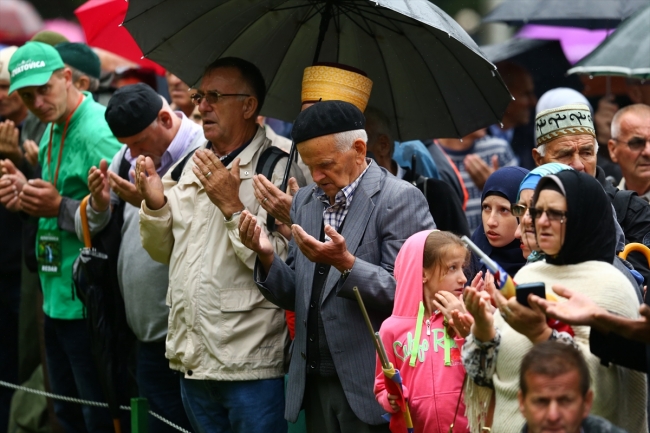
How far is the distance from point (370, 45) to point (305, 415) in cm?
200

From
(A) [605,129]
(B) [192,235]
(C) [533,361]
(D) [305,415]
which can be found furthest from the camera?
(A) [605,129]

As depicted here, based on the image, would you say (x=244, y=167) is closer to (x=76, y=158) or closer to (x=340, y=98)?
(x=340, y=98)

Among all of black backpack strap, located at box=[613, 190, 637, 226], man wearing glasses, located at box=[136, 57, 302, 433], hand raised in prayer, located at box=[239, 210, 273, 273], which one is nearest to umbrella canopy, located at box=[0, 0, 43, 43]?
man wearing glasses, located at box=[136, 57, 302, 433]

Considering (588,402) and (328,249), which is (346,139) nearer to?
(328,249)

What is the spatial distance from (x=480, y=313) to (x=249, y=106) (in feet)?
7.16

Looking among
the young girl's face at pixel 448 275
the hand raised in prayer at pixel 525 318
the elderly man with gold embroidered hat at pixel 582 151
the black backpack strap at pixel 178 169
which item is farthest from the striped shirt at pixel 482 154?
the hand raised in prayer at pixel 525 318

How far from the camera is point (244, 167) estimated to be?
5156mm

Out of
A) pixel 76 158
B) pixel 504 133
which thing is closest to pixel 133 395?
pixel 76 158

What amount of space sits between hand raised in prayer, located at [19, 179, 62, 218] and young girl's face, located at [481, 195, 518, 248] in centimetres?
290

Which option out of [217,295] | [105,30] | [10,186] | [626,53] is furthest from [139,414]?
[105,30]

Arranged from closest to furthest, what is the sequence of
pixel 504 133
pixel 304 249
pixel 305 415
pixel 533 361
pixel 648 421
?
pixel 533 361 → pixel 648 421 → pixel 304 249 → pixel 305 415 → pixel 504 133

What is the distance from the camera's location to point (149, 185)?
520cm

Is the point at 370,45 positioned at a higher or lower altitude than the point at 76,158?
higher

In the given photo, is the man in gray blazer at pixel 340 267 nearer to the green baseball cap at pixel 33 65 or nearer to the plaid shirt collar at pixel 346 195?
the plaid shirt collar at pixel 346 195
